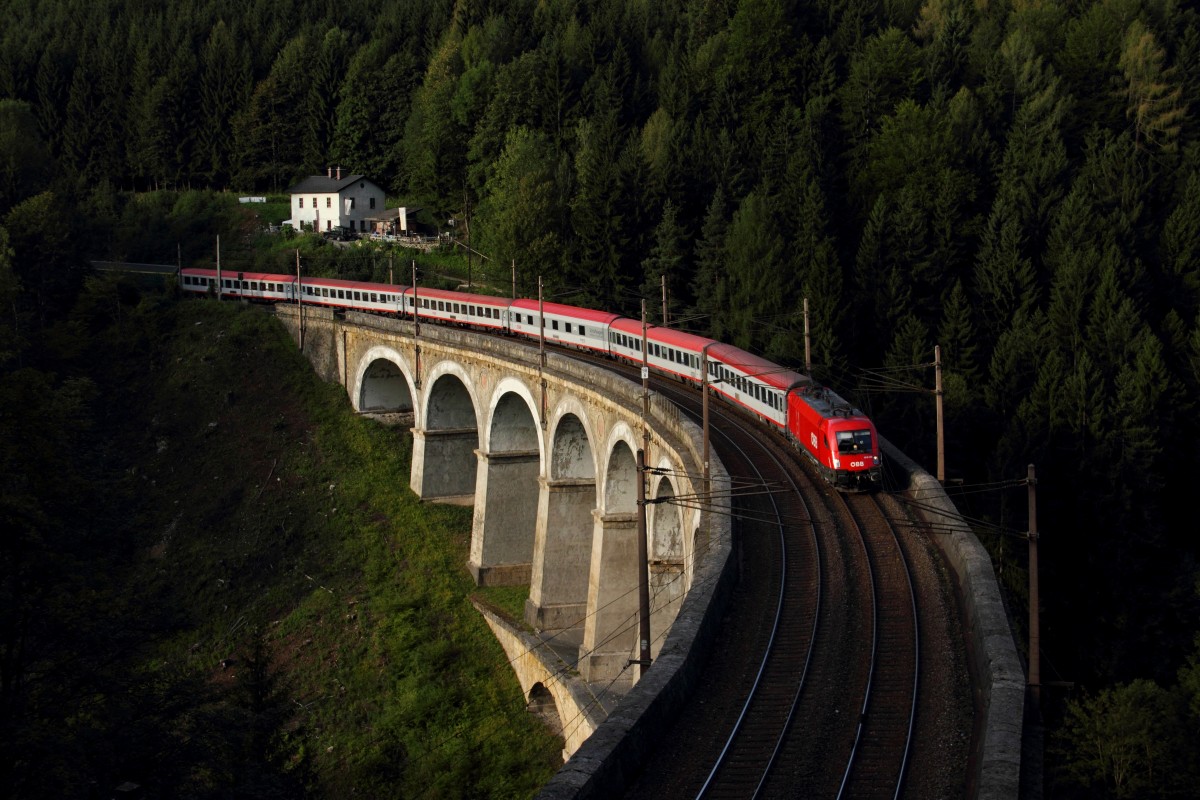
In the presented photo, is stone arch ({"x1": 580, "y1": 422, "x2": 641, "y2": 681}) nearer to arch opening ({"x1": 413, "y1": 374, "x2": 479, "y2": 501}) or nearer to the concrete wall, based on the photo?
the concrete wall

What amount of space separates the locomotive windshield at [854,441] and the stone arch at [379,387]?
38061 millimetres

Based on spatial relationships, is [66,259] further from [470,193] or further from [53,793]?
[53,793]

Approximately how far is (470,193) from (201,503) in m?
43.2

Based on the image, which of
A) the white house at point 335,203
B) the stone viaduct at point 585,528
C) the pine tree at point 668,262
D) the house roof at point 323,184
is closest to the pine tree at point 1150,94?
the pine tree at point 668,262

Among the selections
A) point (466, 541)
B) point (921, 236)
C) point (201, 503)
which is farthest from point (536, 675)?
point (921, 236)

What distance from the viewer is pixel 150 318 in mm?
74000

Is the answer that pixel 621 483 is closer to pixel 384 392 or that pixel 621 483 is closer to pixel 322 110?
pixel 384 392

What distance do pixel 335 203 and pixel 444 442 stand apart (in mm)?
46678

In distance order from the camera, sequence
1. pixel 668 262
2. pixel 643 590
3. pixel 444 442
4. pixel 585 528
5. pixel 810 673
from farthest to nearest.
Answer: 1. pixel 668 262
2. pixel 444 442
3. pixel 585 528
4. pixel 643 590
5. pixel 810 673

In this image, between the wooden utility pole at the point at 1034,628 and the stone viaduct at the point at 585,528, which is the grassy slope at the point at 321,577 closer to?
the stone viaduct at the point at 585,528

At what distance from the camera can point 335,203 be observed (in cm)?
9844

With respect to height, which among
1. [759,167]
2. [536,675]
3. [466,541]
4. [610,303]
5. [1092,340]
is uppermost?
[759,167]

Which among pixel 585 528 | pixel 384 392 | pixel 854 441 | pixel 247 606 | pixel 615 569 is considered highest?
pixel 384 392

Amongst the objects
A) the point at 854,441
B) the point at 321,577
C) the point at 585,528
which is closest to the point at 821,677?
the point at 854,441
